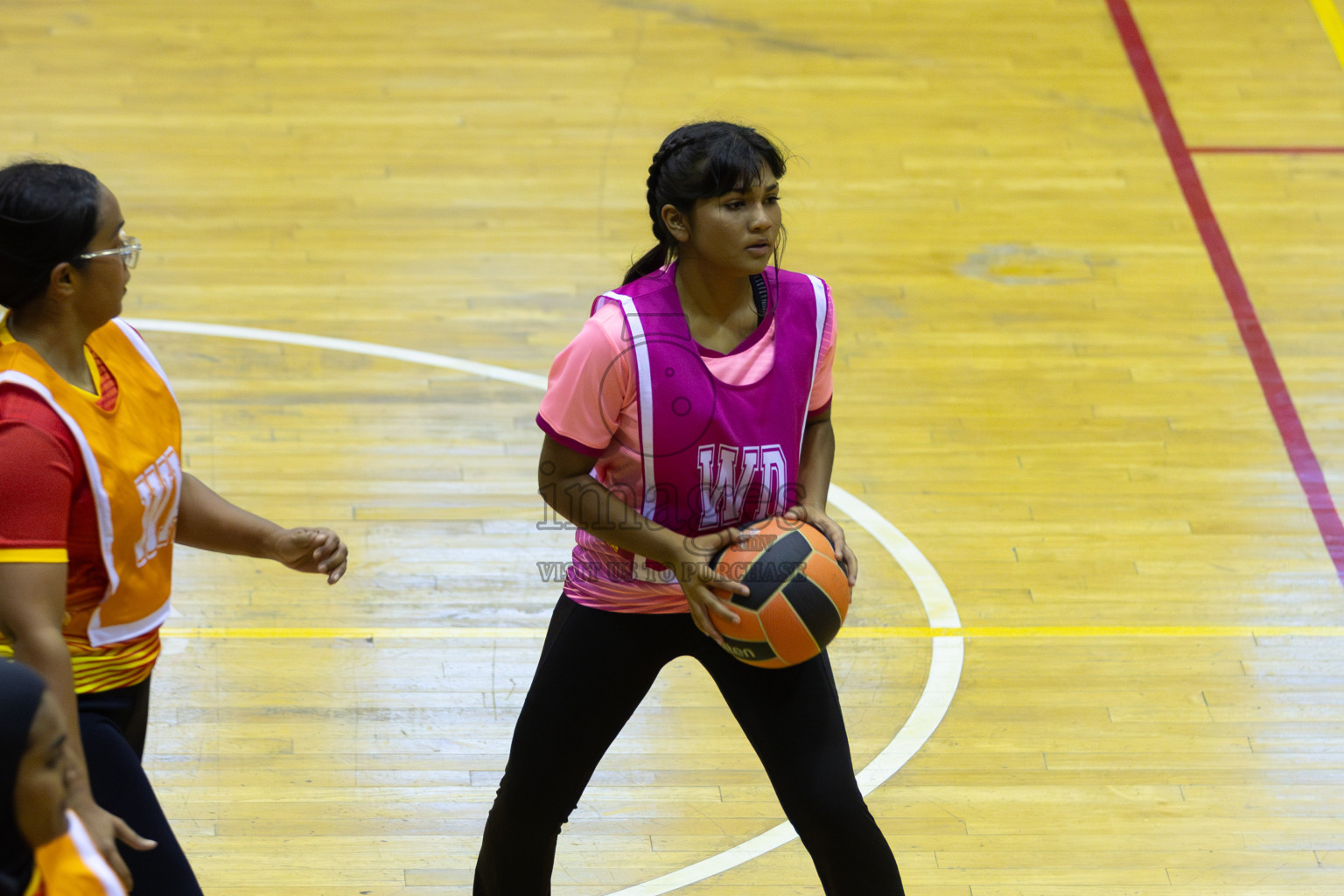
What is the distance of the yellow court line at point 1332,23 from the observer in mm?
8188

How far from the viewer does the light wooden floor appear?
3.76 m

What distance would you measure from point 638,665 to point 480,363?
314 cm

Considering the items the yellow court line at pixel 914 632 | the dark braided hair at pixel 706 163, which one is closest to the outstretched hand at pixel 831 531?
the dark braided hair at pixel 706 163

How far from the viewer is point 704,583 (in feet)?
8.51

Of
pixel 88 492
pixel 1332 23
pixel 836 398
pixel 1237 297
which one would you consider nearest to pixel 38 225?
pixel 88 492

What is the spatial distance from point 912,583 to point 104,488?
294 cm

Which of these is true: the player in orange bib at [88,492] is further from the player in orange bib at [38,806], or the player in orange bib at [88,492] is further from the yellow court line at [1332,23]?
the yellow court line at [1332,23]

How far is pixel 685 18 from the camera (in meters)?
8.42

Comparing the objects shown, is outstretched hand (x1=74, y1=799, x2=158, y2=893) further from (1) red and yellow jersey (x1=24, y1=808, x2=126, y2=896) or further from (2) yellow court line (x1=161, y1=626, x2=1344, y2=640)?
(2) yellow court line (x1=161, y1=626, x2=1344, y2=640)

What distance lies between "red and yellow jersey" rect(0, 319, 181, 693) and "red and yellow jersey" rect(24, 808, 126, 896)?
0.42 m

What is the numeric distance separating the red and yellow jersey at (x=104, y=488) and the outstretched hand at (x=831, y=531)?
109cm

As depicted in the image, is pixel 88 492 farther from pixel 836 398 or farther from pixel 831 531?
pixel 836 398

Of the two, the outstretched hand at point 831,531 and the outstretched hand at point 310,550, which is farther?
the outstretched hand at point 831,531

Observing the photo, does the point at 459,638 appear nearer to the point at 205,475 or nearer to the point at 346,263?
the point at 205,475
